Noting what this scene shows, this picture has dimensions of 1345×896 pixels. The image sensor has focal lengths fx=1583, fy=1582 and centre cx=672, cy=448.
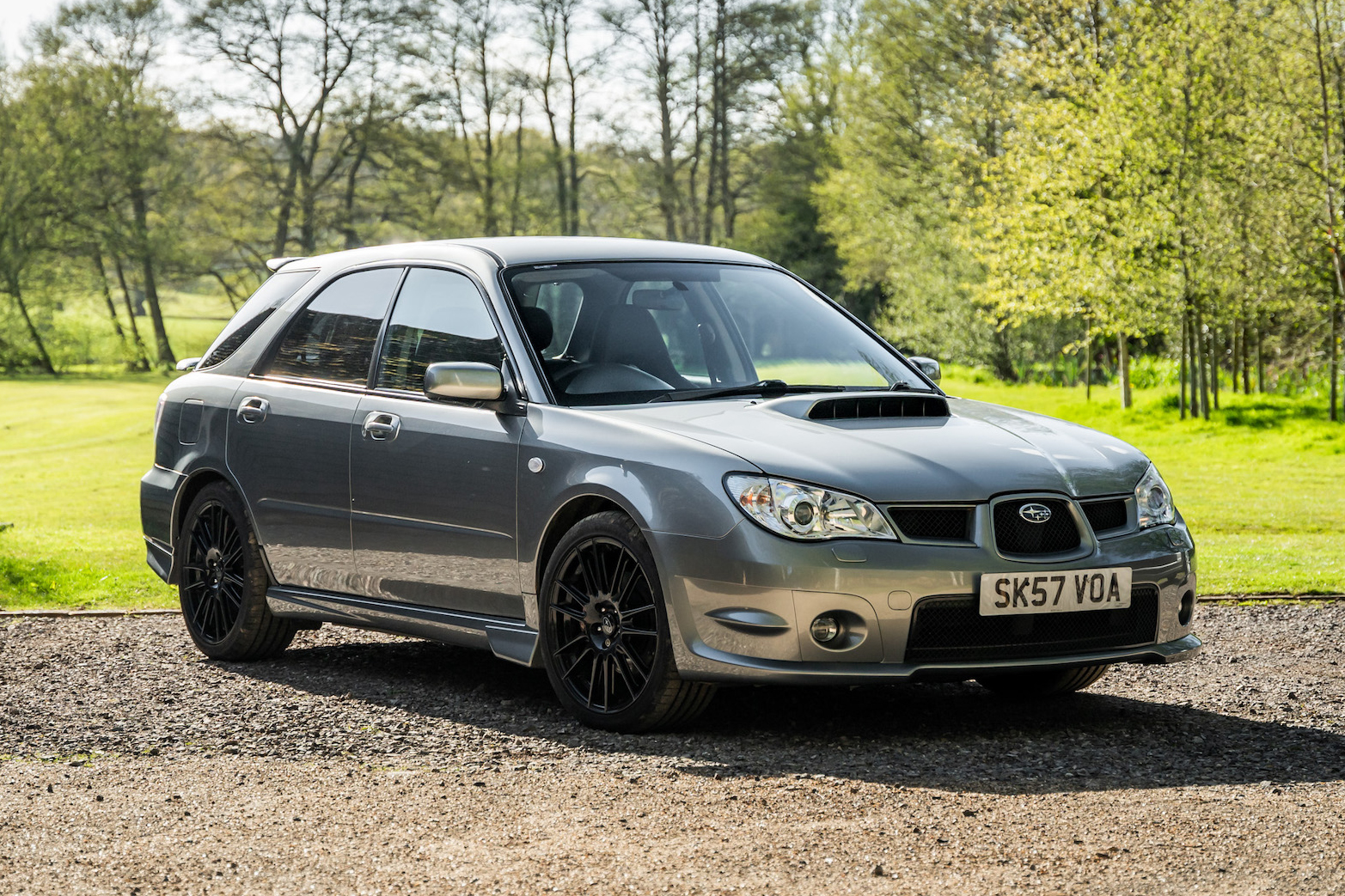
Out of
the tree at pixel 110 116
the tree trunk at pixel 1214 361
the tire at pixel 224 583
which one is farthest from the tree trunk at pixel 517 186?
the tire at pixel 224 583

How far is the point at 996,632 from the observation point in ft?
16.9

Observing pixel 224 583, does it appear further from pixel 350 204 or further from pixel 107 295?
pixel 107 295

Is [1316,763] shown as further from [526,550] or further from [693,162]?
[693,162]

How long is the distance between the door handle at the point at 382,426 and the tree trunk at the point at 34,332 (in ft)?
165

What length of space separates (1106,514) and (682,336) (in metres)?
1.88

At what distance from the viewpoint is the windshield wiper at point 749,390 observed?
19.6 feet

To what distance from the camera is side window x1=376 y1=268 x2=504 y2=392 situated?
6289mm

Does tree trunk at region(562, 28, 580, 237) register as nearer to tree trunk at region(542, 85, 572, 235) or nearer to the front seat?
tree trunk at region(542, 85, 572, 235)

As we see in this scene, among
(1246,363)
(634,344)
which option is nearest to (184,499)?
(634,344)

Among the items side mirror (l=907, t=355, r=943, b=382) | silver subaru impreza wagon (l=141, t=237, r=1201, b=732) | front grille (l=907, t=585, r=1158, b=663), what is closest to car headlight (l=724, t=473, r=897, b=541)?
silver subaru impreza wagon (l=141, t=237, r=1201, b=732)

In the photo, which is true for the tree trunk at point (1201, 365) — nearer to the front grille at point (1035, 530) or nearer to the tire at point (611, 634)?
the front grille at point (1035, 530)

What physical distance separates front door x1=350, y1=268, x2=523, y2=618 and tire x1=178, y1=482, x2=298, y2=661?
2.80 ft

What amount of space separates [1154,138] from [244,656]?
22418mm

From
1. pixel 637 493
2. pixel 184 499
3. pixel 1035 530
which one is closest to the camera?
pixel 1035 530
